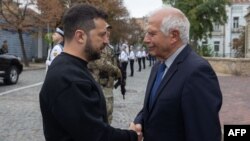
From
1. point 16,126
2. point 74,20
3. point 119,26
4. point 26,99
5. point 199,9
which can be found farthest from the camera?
point 119,26

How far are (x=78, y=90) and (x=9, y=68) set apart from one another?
16.3 meters

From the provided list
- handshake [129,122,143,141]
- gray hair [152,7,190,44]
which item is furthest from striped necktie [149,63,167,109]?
gray hair [152,7,190,44]

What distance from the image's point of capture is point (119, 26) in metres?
62.0

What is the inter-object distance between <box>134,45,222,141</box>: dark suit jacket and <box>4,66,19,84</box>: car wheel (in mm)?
15922

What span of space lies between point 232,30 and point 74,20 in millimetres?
88367

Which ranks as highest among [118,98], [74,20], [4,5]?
[4,5]

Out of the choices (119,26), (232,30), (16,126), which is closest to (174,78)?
(16,126)

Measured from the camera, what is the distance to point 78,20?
295 centimetres

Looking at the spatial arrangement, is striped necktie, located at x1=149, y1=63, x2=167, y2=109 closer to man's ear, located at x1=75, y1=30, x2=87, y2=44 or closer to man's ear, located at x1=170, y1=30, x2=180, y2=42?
man's ear, located at x1=170, y1=30, x2=180, y2=42

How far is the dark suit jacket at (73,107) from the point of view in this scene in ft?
8.93

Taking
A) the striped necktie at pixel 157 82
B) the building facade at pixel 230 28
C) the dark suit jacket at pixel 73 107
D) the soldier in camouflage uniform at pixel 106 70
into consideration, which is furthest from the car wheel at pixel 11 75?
the building facade at pixel 230 28

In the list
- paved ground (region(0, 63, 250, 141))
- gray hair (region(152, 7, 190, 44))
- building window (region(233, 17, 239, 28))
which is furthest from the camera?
building window (region(233, 17, 239, 28))

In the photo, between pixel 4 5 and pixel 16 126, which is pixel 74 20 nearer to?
pixel 16 126

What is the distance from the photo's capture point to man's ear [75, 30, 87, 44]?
2933 mm
